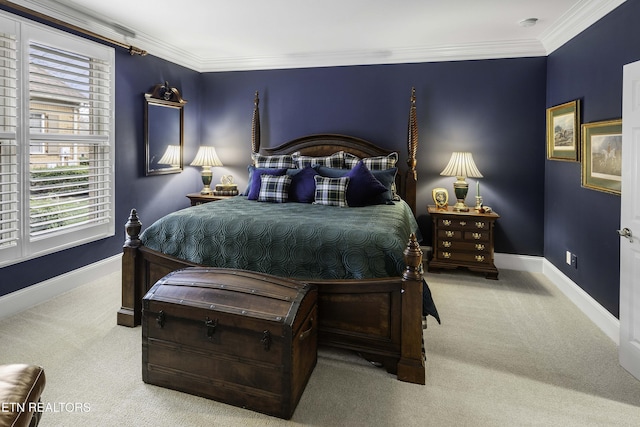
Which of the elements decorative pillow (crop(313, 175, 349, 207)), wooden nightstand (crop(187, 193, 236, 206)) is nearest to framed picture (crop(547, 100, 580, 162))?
decorative pillow (crop(313, 175, 349, 207))

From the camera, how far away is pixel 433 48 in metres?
4.51

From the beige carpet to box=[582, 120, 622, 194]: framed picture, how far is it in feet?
3.61

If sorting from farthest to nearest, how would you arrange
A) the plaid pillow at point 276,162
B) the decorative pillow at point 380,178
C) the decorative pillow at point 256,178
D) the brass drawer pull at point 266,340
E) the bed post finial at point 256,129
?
1. the bed post finial at point 256,129
2. the plaid pillow at point 276,162
3. the decorative pillow at point 256,178
4. the decorative pillow at point 380,178
5. the brass drawer pull at point 266,340

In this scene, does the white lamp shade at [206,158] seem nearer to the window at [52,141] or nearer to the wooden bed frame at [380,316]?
the window at [52,141]

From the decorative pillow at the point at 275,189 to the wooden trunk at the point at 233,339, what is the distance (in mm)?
1699

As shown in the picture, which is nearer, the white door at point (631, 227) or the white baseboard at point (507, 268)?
the white door at point (631, 227)

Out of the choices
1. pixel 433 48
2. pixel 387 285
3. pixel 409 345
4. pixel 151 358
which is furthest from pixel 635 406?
pixel 433 48

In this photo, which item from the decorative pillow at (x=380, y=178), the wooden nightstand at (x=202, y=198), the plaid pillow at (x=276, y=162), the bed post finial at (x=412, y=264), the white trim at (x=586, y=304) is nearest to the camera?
the bed post finial at (x=412, y=264)

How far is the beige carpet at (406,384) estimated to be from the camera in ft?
6.35

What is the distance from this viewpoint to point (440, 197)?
4.54 metres

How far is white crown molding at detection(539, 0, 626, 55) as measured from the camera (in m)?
3.04

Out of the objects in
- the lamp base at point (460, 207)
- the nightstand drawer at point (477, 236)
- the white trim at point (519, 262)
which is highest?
the lamp base at point (460, 207)

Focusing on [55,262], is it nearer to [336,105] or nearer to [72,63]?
[72,63]

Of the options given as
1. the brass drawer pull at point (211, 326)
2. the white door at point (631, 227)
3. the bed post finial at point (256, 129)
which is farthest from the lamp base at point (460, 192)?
the brass drawer pull at point (211, 326)
